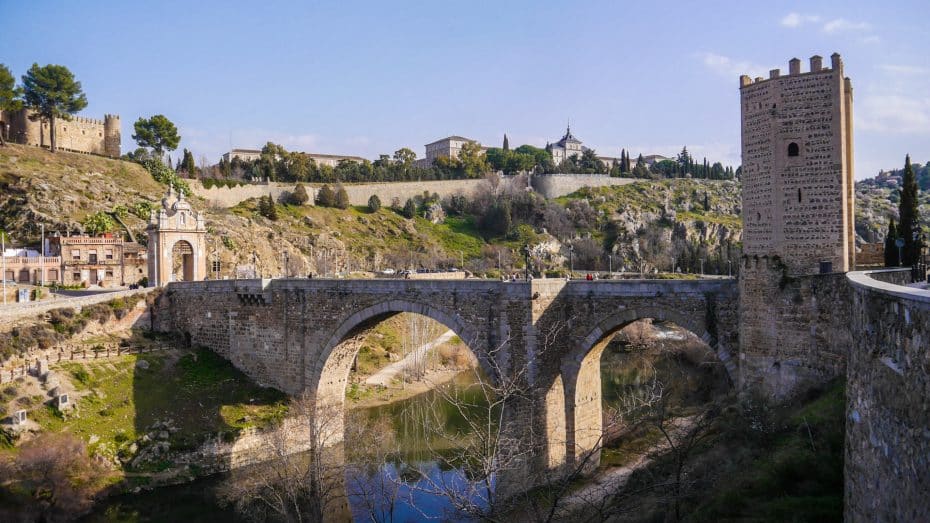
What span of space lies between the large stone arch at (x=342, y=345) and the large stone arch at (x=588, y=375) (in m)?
3.37

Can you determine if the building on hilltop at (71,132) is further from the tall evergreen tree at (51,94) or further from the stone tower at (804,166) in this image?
the stone tower at (804,166)

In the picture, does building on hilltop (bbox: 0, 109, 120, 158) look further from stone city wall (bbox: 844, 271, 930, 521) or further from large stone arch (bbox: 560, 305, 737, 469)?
stone city wall (bbox: 844, 271, 930, 521)

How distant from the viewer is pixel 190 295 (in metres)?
32.1

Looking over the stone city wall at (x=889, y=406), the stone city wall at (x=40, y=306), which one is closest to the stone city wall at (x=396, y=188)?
the stone city wall at (x=40, y=306)

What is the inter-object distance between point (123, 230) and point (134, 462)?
26735 mm

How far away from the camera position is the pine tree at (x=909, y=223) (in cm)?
2420

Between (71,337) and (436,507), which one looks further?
(71,337)

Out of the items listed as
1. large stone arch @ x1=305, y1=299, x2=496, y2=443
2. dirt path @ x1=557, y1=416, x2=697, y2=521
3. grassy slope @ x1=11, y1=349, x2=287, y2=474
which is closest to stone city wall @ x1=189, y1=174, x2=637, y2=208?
grassy slope @ x1=11, y1=349, x2=287, y2=474

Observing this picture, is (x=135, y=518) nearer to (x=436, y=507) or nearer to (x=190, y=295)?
(x=436, y=507)

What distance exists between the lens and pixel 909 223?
81.1 feet

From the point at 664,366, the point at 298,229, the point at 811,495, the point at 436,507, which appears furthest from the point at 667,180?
the point at 811,495

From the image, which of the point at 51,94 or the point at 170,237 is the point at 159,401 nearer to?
the point at 170,237

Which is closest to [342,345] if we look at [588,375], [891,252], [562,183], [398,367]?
[588,375]

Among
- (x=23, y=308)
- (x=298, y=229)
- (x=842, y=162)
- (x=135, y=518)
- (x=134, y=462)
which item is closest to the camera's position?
(x=842, y=162)
